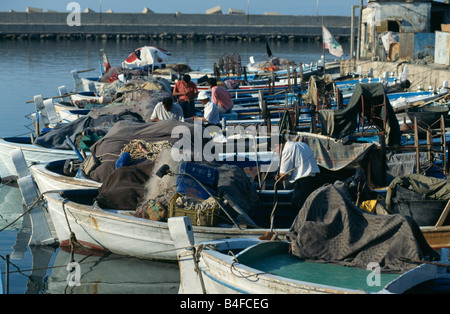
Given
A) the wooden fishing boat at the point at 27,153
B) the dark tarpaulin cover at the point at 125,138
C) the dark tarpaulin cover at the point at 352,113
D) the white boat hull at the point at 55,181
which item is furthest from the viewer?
the wooden fishing boat at the point at 27,153

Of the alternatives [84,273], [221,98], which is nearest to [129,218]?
[84,273]

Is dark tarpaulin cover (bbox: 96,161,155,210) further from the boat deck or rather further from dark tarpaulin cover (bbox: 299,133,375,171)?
dark tarpaulin cover (bbox: 299,133,375,171)

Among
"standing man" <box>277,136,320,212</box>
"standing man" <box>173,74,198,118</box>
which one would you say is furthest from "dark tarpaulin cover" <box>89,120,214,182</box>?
"standing man" <box>173,74,198,118</box>

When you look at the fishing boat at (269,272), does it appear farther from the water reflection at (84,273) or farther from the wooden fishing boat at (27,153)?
the wooden fishing boat at (27,153)

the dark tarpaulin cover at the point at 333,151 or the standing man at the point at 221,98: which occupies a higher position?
the standing man at the point at 221,98

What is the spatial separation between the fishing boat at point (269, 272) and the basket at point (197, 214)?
1017 mm

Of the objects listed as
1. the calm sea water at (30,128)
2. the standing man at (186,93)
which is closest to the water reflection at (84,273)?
the calm sea water at (30,128)

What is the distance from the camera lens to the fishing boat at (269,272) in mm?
7320

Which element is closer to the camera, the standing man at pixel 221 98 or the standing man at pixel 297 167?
the standing man at pixel 297 167

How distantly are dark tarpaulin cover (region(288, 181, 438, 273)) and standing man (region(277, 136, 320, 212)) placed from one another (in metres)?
1.53

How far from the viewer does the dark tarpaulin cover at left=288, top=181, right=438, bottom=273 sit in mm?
8023

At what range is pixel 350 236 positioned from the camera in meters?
8.25
